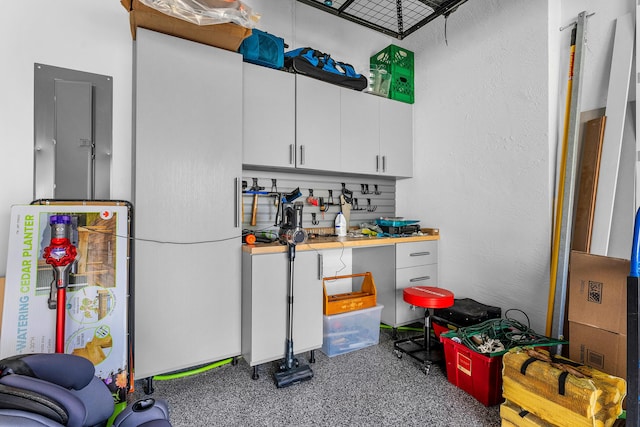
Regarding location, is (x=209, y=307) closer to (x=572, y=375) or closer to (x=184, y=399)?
(x=184, y=399)

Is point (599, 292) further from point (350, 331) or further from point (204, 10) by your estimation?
point (204, 10)

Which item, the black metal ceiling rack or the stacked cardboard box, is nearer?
the stacked cardboard box

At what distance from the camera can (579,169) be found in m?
2.12

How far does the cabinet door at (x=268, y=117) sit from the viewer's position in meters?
2.41

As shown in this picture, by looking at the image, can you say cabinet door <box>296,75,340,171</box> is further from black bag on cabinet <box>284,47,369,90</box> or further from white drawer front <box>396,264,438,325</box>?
white drawer front <box>396,264,438,325</box>

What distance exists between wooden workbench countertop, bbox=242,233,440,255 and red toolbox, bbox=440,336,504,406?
93cm

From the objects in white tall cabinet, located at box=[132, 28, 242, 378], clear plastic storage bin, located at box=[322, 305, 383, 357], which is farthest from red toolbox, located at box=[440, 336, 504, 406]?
white tall cabinet, located at box=[132, 28, 242, 378]

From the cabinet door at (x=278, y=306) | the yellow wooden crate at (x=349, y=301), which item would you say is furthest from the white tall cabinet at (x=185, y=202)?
the yellow wooden crate at (x=349, y=301)

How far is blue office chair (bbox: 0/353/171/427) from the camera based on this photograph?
0.81 meters

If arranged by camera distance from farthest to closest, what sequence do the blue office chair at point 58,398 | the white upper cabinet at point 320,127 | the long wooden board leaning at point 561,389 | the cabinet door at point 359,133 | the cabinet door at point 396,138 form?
the cabinet door at point 396,138 < the cabinet door at point 359,133 < the white upper cabinet at point 320,127 < the long wooden board leaning at point 561,389 < the blue office chair at point 58,398

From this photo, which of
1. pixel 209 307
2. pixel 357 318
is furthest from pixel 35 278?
pixel 357 318

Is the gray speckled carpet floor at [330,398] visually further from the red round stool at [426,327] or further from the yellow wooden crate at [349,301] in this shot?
the yellow wooden crate at [349,301]

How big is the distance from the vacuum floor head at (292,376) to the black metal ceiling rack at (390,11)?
2871 millimetres

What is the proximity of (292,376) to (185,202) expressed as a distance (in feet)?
4.55
